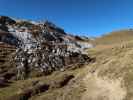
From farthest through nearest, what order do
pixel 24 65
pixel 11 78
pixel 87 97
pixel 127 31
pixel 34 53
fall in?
pixel 127 31
pixel 34 53
pixel 24 65
pixel 11 78
pixel 87 97

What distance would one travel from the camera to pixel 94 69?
41062mm

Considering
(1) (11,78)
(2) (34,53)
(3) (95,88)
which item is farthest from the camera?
(2) (34,53)

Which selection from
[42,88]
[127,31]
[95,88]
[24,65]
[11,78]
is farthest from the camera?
[127,31]

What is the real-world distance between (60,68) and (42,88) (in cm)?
1686

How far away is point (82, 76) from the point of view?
135 ft

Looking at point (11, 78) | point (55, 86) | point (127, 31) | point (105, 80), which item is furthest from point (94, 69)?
point (127, 31)

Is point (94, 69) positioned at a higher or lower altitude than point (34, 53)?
lower

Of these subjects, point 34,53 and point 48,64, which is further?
point 34,53

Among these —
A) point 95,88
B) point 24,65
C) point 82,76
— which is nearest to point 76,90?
point 95,88

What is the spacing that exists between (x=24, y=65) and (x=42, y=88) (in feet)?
58.4

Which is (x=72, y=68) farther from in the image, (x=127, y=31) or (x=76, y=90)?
(x=127, y=31)

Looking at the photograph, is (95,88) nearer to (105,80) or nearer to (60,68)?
(105,80)

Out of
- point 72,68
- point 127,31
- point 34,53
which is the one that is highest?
point 127,31

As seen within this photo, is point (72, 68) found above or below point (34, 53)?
below
